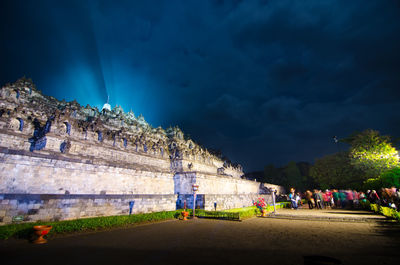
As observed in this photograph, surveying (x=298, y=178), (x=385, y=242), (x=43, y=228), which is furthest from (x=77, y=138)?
(x=298, y=178)

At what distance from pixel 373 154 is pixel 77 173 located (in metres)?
38.9

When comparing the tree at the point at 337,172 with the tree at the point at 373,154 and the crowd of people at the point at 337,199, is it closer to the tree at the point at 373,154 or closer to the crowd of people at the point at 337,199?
the tree at the point at 373,154

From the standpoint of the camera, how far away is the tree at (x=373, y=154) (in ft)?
83.0

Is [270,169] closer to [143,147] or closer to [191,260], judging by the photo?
[143,147]

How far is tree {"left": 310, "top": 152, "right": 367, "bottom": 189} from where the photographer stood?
32.8m

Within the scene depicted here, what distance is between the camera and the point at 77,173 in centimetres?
1434

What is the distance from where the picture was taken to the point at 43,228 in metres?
7.16

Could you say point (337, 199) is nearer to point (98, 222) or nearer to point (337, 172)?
point (337, 172)

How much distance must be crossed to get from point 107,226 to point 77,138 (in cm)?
1085

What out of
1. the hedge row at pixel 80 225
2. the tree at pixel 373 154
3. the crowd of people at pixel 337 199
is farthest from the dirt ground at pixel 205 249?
the tree at pixel 373 154

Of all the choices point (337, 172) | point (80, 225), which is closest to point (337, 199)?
point (337, 172)

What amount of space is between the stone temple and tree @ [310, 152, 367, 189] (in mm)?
21267

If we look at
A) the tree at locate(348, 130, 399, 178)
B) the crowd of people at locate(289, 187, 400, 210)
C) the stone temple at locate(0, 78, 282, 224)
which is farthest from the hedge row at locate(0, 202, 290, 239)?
the tree at locate(348, 130, 399, 178)

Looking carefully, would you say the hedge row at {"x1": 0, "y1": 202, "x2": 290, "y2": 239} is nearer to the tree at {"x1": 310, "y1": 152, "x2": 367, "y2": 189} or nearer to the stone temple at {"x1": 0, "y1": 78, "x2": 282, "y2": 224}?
the stone temple at {"x1": 0, "y1": 78, "x2": 282, "y2": 224}
